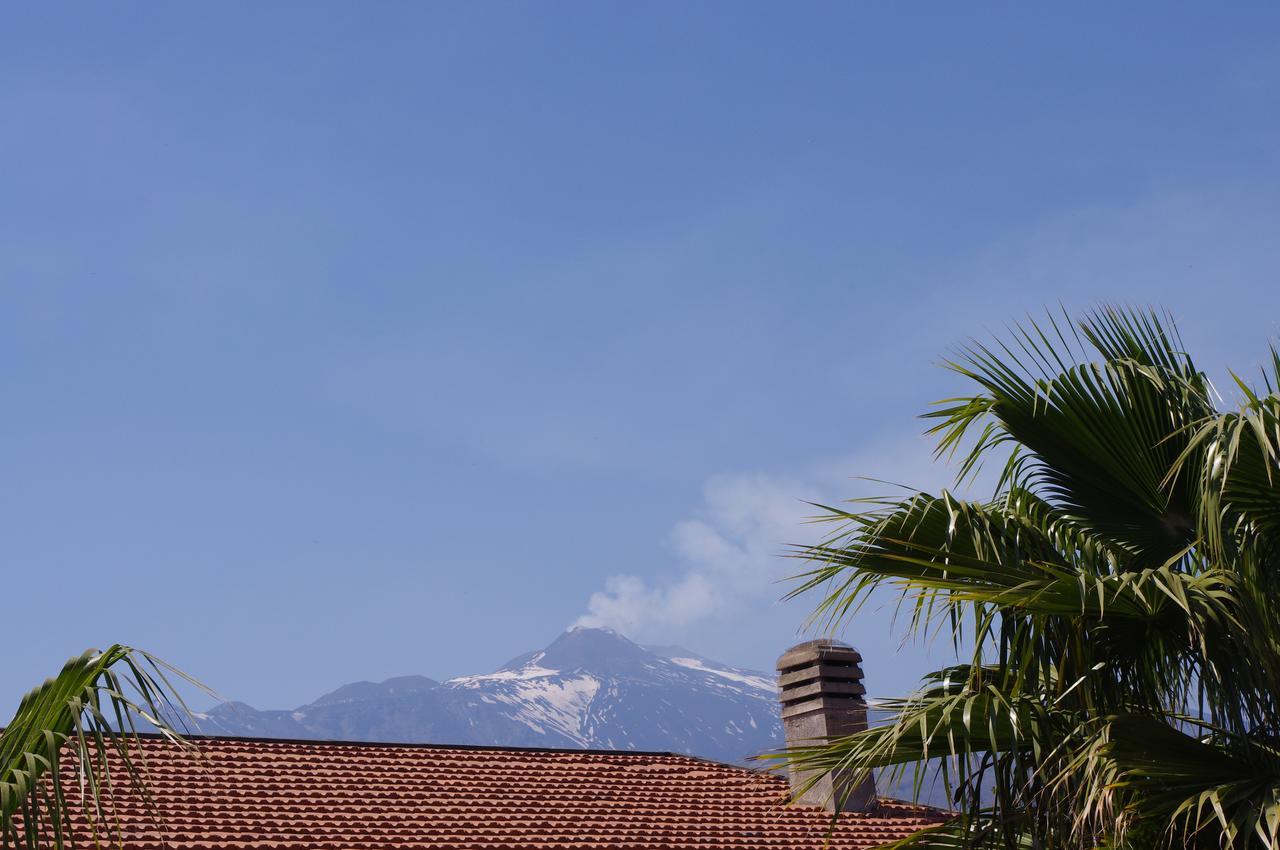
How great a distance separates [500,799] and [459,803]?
1.46 feet

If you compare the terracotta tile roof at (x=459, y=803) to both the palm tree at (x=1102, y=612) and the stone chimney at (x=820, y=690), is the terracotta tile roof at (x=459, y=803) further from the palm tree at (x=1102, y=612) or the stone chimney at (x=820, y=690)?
the palm tree at (x=1102, y=612)

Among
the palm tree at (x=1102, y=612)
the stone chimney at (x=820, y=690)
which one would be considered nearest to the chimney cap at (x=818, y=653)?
the stone chimney at (x=820, y=690)

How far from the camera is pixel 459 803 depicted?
1282 centimetres

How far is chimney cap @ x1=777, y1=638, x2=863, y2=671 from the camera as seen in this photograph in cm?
1522

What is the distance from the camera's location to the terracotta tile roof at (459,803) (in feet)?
37.5

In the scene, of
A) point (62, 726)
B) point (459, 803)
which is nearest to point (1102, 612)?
point (62, 726)

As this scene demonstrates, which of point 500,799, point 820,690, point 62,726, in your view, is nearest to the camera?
point 62,726

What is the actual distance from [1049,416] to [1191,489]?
0.76 meters

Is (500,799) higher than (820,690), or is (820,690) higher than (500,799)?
(820,690)

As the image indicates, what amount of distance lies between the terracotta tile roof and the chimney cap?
1.26 m

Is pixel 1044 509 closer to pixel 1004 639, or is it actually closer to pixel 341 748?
pixel 1004 639

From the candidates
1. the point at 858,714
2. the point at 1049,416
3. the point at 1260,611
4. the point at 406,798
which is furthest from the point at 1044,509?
the point at 858,714

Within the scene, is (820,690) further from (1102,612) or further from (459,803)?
(1102,612)

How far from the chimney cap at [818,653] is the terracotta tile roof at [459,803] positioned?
1.26 metres
